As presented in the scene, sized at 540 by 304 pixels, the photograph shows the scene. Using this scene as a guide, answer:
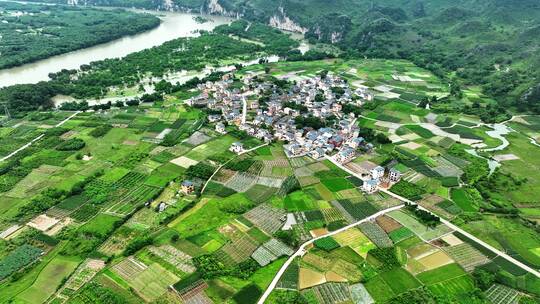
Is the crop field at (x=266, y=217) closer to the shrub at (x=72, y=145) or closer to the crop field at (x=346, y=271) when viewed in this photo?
the crop field at (x=346, y=271)

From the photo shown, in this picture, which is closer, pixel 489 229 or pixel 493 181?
pixel 489 229

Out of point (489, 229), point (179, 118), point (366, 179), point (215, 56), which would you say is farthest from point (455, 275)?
point (215, 56)

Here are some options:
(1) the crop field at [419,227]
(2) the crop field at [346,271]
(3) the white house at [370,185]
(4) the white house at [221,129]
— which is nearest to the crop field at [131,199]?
(4) the white house at [221,129]

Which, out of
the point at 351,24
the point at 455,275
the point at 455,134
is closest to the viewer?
the point at 455,275

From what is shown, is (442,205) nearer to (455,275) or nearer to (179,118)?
(455,275)

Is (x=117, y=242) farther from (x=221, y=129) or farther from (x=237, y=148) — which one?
(x=221, y=129)

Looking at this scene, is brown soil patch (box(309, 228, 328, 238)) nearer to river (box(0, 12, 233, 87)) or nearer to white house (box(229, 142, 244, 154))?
white house (box(229, 142, 244, 154))
